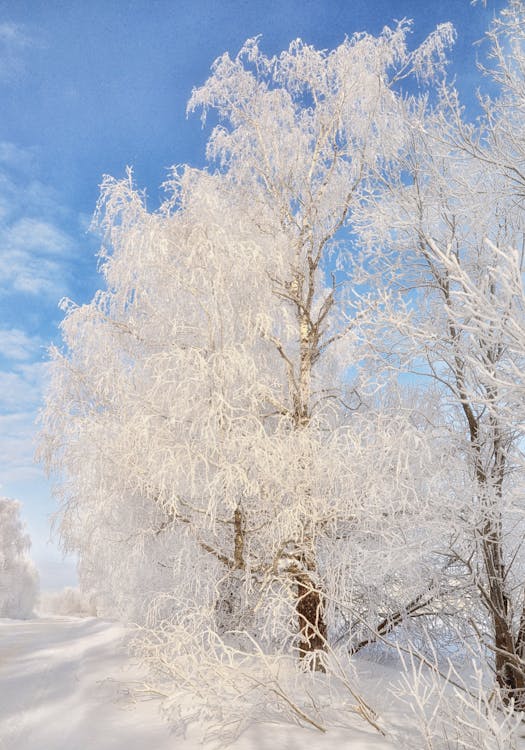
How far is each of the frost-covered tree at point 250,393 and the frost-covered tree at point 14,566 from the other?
767 inches

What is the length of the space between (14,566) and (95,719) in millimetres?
24333

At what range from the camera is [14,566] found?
25.3 m

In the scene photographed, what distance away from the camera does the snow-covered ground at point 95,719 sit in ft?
11.3

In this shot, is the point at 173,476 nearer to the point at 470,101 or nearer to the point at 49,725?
the point at 49,725

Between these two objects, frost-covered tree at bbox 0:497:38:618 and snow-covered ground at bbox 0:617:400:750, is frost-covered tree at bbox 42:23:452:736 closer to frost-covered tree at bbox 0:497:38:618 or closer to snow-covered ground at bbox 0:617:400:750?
snow-covered ground at bbox 0:617:400:750

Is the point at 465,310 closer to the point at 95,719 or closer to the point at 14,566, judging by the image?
the point at 95,719

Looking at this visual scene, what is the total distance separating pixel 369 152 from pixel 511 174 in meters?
3.10

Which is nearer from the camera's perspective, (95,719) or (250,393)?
(95,719)

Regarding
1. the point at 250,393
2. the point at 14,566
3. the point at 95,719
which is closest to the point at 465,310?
the point at 250,393

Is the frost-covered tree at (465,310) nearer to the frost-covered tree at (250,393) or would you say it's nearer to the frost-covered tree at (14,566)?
the frost-covered tree at (250,393)

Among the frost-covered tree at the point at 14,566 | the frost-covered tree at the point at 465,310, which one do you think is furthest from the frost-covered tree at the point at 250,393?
the frost-covered tree at the point at 14,566

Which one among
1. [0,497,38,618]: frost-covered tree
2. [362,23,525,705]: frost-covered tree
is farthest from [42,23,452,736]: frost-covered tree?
[0,497,38,618]: frost-covered tree

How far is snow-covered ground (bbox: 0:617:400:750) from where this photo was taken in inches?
136

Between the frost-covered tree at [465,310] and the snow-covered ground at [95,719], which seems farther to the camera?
the frost-covered tree at [465,310]
